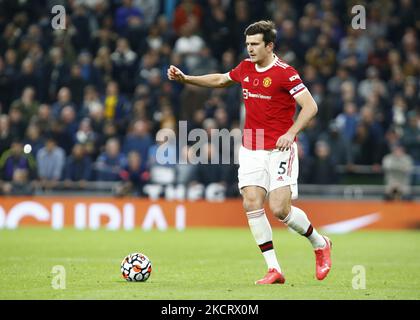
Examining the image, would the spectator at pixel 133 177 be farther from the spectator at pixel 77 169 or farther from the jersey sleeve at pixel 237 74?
the jersey sleeve at pixel 237 74

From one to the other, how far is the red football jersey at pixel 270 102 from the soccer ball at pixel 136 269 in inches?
64.7

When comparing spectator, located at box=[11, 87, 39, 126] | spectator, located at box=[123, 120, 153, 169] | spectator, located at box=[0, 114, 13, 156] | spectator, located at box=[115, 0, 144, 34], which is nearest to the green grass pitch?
spectator, located at box=[123, 120, 153, 169]

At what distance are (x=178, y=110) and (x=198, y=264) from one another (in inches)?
374

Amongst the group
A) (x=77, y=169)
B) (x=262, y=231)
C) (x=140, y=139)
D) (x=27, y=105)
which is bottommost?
(x=262, y=231)

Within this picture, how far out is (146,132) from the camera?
21.2 m

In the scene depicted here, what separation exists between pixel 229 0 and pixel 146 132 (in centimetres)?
491

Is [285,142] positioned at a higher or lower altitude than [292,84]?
lower

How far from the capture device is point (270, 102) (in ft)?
34.3

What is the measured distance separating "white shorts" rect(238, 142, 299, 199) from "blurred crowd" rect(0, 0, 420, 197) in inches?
394

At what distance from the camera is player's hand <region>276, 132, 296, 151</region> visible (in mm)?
9891

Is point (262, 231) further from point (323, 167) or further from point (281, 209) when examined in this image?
point (323, 167)

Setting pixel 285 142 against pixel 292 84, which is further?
pixel 292 84

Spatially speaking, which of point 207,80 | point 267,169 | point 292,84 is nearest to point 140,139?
point 207,80
